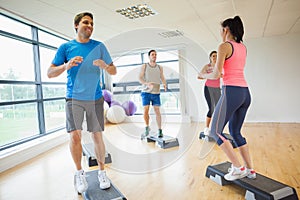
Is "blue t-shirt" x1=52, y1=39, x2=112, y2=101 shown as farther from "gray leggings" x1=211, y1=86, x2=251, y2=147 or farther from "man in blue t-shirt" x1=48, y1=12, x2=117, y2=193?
"gray leggings" x1=211, y1=86, x2=251, y2=147

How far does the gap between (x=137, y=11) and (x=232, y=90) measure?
2010 millimetres

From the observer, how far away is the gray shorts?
5.65 ft

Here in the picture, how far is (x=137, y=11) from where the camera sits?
122 inches

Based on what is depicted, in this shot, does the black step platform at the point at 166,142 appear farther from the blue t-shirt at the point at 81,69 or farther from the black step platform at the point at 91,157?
the blue t-shirt at the point at 81,69

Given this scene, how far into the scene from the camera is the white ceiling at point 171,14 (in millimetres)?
2803

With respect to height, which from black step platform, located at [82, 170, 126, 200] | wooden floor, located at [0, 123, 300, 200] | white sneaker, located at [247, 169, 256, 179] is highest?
white sneaker, located at [247, 169, 256, 179]

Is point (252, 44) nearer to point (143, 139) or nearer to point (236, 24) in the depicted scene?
point (143, 139)

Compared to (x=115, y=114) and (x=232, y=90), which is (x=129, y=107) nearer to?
(x=115, y=114)

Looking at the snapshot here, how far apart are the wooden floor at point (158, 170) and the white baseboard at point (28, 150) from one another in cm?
11

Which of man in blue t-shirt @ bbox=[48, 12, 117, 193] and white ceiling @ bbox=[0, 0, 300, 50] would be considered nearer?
man in blue t-shirt @ bbox=[48, 12, 117, 193]

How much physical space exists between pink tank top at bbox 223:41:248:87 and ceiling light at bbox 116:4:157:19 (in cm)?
165

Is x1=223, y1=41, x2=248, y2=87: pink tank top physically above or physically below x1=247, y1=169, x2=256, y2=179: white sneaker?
above

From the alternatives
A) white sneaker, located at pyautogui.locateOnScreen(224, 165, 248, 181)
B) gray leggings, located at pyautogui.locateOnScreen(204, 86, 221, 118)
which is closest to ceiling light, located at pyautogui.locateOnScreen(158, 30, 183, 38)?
gray leggings, located at pyautogui.locateOnScreen(204, 86, 221, 118)

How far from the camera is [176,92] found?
549cm
